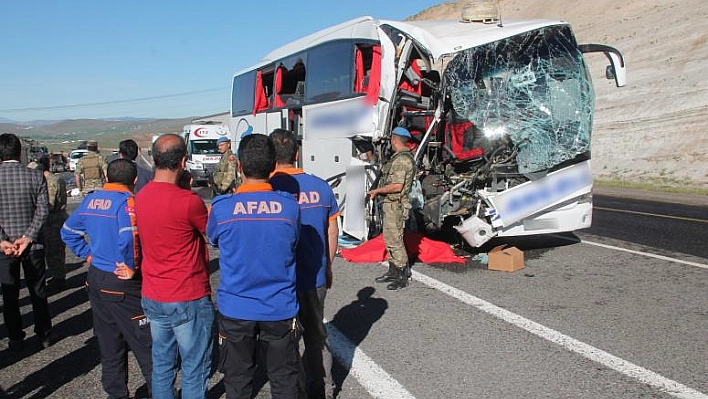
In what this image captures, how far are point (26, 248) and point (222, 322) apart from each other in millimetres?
2772

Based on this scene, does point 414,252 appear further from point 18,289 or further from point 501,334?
point 18,289

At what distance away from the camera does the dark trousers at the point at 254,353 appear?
9.62 ft

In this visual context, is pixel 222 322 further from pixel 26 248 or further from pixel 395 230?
pixel 395 230

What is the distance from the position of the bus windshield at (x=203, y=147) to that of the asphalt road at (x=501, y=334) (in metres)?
15.1

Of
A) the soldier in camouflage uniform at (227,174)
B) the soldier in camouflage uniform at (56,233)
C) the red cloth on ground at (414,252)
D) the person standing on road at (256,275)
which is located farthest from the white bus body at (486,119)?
the person standing on road at (256,275)

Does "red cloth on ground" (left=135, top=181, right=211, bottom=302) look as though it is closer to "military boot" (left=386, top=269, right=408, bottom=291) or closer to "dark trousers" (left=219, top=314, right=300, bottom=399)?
"dark trousers" (left=219, top=314, right=300, bottom=399)

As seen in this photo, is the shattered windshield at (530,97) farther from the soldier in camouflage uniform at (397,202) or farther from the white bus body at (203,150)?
the white bus body at (203,150)

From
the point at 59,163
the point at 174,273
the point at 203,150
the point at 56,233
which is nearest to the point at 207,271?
the point at 174,273

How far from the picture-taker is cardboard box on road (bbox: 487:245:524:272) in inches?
280

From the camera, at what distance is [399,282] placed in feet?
21.5

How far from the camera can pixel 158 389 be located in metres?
3.31

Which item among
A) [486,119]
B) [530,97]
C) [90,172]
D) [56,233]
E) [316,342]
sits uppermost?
[530,97]

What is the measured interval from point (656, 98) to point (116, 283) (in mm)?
30837

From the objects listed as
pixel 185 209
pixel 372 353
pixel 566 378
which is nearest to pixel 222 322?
pixel 185 209
